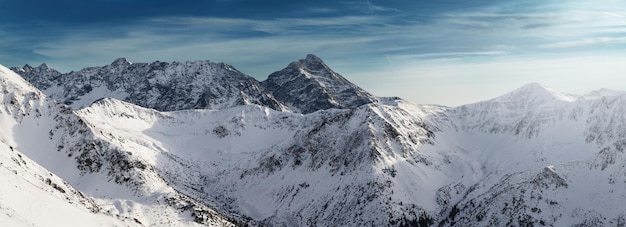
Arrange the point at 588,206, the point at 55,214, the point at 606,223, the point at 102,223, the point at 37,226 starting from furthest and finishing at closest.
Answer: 1. the point at 588,206
2. the point at 606,223
3. the point at 102,223
4. the point at 55,214
5. the point at 37,226

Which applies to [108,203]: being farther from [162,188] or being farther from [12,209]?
[12,209]

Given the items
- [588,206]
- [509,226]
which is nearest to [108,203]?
[509,226]

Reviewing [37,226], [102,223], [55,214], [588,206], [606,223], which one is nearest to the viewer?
[37,226]

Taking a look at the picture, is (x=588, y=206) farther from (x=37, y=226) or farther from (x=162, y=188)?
(x=37, y=226)

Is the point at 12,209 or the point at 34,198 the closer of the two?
the point at 12,209

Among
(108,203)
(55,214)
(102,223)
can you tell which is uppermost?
(55,214)

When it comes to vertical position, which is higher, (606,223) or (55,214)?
(55,214)

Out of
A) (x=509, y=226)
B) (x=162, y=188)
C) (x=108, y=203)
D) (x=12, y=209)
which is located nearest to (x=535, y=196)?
(x=509, y=226)

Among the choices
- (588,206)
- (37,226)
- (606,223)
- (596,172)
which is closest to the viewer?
(37,226)

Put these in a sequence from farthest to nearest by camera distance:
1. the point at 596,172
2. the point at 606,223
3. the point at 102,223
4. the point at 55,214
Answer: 1. the point at 596,172
2. the point at 606,223
3. the point at 102,223
4. the point at 55,214
